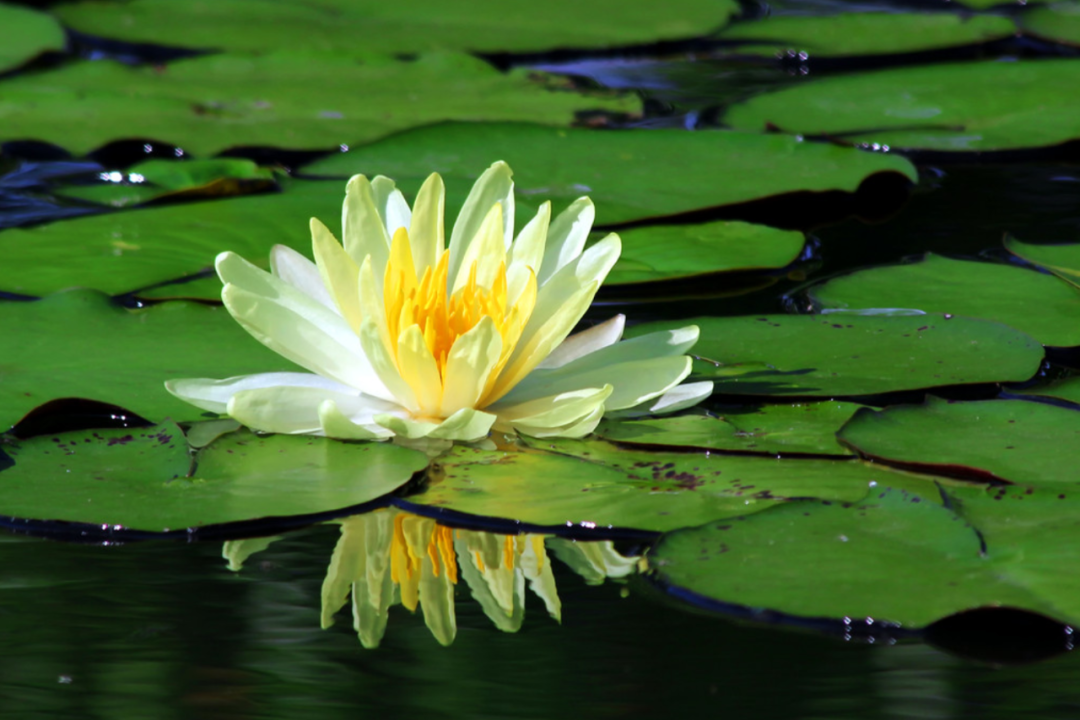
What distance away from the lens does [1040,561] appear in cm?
139

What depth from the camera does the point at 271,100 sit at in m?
3.79

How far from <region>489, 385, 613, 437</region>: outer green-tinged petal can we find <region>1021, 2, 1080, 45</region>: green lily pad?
3473mm

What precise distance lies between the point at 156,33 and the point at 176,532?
3.46 m

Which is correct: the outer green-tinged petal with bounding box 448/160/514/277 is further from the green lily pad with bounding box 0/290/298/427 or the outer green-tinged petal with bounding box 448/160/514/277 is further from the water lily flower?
the green lily pad with bounding box 0/290/298/427

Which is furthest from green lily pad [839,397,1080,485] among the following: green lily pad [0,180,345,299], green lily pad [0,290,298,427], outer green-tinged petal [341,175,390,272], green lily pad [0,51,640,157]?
green lily pad [0,51,640,157]

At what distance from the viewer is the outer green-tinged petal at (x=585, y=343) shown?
188 cm

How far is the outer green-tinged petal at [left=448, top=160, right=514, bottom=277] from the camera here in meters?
1.87

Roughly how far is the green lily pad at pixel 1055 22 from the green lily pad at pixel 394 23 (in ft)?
3.75

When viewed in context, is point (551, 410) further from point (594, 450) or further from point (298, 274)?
point (298, 274)

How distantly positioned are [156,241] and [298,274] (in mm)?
867

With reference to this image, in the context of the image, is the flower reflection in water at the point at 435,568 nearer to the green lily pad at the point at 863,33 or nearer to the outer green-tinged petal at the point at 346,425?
the outer green-tinged petal at the point at 346,425

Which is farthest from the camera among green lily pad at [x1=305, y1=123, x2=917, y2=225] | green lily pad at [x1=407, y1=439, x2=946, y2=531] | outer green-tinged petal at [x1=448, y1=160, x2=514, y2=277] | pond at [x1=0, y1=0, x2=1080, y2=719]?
green lily pad at [x1=305, y1=123, x2=917, y2=225]

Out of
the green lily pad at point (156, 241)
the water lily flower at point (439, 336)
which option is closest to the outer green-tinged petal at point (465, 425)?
the water lily flower at point (439, 336)

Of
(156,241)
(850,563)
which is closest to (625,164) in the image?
(156,241)
